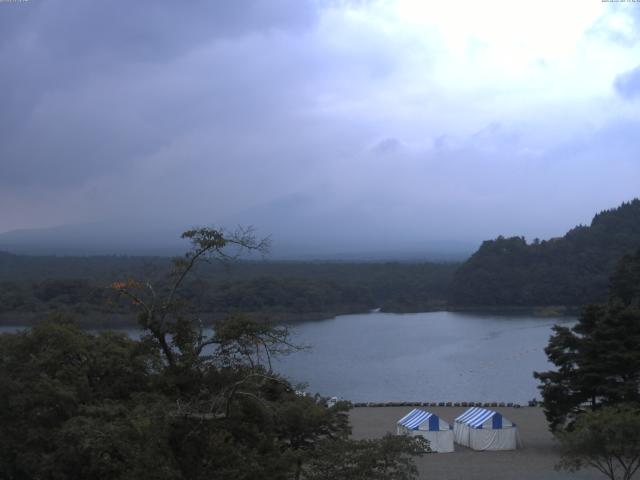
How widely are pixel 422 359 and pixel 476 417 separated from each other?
15870 mm

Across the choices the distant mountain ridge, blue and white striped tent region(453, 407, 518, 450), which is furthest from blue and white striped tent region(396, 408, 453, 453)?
the distant mountain ridge

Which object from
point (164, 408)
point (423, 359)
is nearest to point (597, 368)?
point (164, 408)

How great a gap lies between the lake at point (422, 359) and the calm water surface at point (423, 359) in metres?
0.03

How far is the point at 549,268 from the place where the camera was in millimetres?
54844

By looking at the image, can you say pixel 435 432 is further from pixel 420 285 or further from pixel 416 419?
pixel 420 285

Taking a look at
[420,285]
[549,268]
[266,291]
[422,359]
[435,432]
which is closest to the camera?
[435,432]

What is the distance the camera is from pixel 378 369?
89.2ft

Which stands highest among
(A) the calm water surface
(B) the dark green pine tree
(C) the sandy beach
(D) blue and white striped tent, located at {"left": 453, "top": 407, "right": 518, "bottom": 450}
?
(B) the dark green pine tree

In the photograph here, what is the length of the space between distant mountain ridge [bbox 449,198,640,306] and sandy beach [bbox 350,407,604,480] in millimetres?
36208

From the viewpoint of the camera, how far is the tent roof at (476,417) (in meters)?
13.6

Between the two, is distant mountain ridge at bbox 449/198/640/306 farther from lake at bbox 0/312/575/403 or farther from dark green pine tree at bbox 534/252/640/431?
dark green pine tree at bbox 534/252/640/431

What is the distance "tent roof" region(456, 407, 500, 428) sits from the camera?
13.6m

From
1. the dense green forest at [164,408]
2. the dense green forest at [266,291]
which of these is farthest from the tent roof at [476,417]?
the dense green forest at [266,291]

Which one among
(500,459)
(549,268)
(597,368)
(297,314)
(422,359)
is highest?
(549,268)
